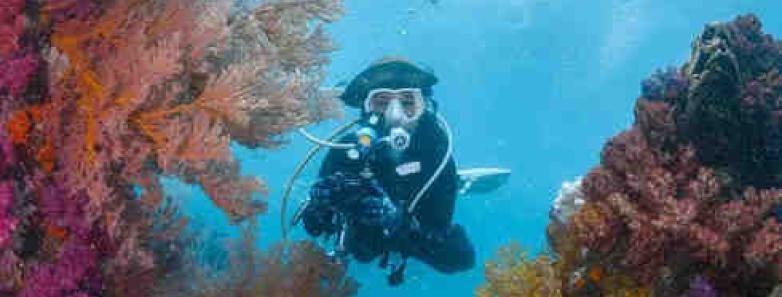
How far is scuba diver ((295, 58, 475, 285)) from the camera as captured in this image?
7004mm

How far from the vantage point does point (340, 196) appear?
695cm

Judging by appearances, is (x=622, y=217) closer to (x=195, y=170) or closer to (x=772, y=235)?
(x=772, y=235)

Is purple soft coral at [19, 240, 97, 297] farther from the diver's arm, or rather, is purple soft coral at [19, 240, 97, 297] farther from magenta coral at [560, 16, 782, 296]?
the diver's arm

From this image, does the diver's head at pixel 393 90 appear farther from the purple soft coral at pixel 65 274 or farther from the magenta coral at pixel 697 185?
the purple soft coral at pixel 65 274

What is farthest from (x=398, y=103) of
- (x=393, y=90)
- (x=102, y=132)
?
(x=102, y=132)

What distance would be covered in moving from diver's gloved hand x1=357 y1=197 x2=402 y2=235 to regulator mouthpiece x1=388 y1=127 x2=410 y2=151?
71cm

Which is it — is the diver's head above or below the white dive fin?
above

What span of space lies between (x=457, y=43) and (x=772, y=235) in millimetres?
48574

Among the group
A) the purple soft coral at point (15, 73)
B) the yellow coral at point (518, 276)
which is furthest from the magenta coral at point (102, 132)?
the yellow coral at point (518, 276)

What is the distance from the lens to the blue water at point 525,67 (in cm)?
4228

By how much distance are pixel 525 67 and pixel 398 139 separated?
147ft

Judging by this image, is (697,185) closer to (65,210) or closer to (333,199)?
(65,210)

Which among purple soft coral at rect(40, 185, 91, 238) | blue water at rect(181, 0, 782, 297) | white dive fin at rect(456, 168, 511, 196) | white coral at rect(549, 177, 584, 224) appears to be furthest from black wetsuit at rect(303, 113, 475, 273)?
blue water at rect(181, 0, 782, 297)

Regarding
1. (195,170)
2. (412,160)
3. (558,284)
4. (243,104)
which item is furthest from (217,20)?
(412,160)
